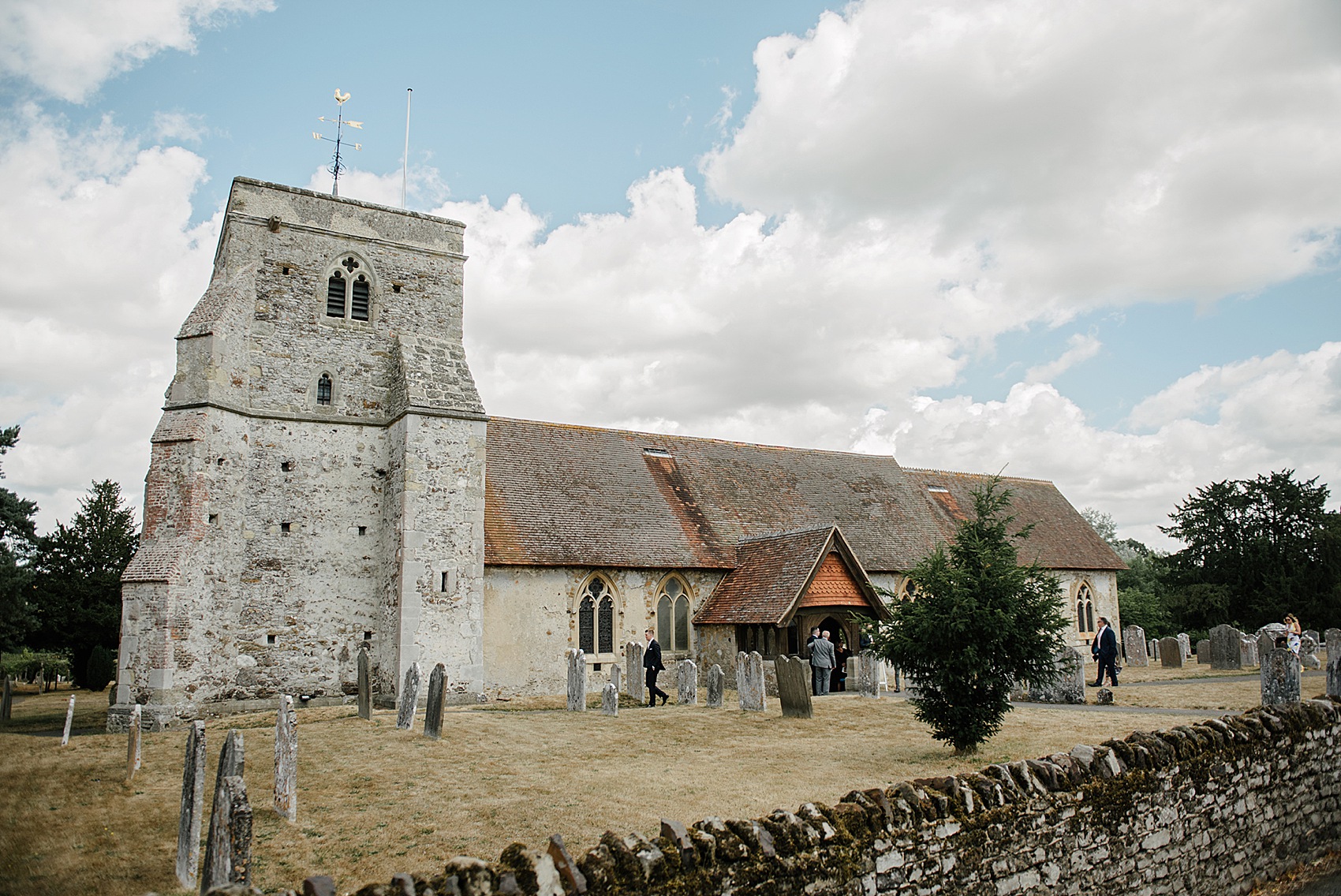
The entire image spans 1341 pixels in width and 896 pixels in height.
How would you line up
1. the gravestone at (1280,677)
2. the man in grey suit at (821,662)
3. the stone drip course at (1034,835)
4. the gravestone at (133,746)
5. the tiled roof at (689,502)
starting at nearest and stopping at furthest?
the stone drip course at (1034,835), the gravestone at (133,746), the gravestone at (1280,677), the man in grey suit at (821,662), the tiled roof at (689,502)

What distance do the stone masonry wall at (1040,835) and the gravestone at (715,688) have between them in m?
11.2

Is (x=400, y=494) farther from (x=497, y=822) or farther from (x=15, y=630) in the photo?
(x=15, y=630)

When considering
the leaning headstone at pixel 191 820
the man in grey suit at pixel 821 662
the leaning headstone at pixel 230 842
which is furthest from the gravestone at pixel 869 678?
the leaning headstone at pixel 230 842

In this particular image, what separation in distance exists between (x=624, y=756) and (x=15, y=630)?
27656 millimetres

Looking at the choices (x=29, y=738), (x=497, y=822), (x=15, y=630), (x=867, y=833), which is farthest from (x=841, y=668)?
(x=15, y=630)

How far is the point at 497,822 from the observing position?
28.0 feet

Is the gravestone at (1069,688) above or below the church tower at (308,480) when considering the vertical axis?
below

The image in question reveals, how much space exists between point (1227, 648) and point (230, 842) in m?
28.5

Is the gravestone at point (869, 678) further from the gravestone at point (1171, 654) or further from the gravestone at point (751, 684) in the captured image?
the gravestone at point (1171, 654)

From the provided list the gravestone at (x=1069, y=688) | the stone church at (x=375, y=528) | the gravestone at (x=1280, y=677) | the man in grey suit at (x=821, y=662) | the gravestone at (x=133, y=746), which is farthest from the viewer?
the man in grey suit at (x=821, y=662)

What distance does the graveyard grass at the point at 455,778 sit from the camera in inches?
310

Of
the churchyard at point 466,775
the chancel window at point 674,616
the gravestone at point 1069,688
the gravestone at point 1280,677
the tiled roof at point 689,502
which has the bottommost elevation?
the churchyard at point 466,775

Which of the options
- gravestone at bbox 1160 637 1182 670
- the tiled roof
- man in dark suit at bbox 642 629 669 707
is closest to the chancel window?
the tiled roof

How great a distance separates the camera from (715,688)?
1869 cm
